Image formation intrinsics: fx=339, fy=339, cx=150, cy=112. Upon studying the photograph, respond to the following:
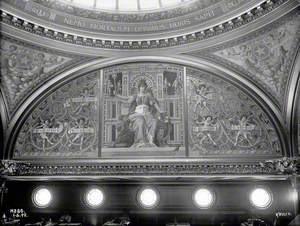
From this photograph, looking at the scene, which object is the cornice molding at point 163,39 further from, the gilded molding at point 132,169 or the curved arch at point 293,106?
the gilded molding at point 132,169

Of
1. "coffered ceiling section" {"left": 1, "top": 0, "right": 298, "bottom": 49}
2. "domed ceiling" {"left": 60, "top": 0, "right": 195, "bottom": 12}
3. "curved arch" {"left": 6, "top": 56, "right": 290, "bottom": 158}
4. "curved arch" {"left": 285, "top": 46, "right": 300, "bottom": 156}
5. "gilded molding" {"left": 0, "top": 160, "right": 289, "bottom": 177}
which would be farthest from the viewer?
"domed ceiling" {"left": 60, "top": 0, "right": 195, "bottom": 12}

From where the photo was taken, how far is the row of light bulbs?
13.7m

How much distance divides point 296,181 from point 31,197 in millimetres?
10759

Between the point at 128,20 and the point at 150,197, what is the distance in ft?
24.8

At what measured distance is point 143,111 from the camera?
14805 millimetres

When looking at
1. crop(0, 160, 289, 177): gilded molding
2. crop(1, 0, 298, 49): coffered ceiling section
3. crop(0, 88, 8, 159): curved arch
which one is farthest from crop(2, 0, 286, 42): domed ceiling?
crop(0, 160, 289, 177): gilded molding

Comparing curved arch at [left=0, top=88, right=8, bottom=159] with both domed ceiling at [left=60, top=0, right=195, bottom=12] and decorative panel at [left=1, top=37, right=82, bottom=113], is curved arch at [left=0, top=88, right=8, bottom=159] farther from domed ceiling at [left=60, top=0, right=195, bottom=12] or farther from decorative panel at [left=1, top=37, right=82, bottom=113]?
domed ceiling at [left=60, top=0, right=195, bottom=12]

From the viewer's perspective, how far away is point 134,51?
1477cm

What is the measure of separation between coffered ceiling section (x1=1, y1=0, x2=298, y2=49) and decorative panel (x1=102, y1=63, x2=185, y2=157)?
51.8 inches

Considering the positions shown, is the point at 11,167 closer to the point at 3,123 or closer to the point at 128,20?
the point at 3,123

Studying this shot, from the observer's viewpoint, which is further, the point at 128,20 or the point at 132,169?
the point at 128,20

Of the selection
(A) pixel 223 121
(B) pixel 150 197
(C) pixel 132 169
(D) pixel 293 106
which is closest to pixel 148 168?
(C) pixel 132 169

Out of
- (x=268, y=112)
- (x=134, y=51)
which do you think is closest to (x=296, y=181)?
(x=268, y=112)

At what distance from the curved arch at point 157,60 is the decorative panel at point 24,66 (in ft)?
1.07
